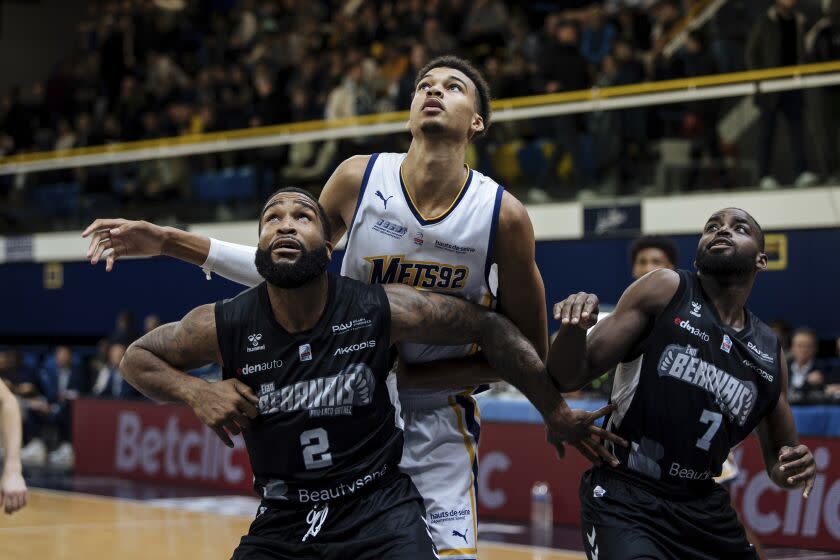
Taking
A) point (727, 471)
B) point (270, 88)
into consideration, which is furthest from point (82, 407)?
point (727, 471)

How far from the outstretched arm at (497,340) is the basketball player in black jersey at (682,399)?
10cm

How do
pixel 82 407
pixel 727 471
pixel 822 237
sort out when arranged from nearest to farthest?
pixel 727 471
pixel 822 237
pixel 82 407

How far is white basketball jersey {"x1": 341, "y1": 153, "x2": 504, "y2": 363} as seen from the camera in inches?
209

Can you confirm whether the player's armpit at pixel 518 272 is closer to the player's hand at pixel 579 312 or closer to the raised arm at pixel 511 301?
the raised arm at pixel 511 301

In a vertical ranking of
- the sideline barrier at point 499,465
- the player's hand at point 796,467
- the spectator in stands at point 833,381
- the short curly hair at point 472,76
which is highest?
the short curly hair at point 472,76

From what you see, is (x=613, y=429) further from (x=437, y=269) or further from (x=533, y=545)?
(x=533, y=545)

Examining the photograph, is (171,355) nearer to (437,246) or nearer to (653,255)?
(437,246)

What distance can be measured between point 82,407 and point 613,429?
456 inches

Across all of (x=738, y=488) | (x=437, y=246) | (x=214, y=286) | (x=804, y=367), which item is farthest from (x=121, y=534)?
(x=214, y=286)

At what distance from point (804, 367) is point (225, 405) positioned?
742cm

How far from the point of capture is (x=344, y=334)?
5039mm

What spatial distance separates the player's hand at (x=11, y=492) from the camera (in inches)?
205

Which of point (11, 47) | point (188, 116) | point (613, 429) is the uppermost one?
point (11, 47)

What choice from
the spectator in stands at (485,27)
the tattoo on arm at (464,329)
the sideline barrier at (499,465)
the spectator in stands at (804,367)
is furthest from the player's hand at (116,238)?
the spectator in stands at (485,27)
